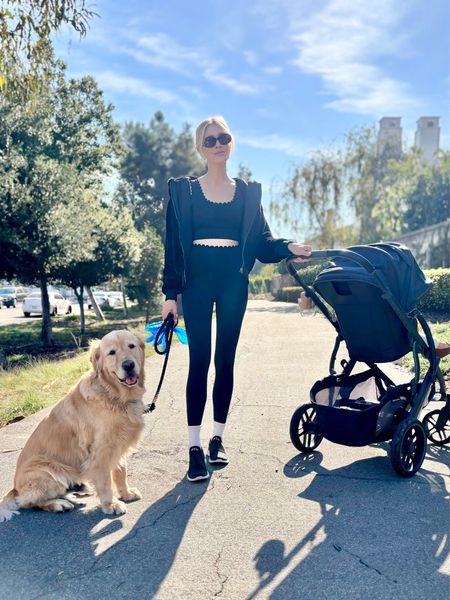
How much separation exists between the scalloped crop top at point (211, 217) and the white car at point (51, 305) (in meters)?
28.9

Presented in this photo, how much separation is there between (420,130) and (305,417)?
59163 millimetres

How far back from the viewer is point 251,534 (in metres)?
2.77

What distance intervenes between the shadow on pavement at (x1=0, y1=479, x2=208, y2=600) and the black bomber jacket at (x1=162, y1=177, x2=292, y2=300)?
1.51 meters

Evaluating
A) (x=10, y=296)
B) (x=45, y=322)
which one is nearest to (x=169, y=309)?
(x=45, y=322)

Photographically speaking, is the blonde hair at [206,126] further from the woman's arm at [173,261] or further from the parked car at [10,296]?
the parked car at [10,296]

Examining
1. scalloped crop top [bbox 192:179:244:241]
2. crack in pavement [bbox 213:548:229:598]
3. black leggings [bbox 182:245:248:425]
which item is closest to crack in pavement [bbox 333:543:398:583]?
crack in pavement [bbox 213:548:229:598]

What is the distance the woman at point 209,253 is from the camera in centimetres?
366

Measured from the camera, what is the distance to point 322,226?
30547 mm

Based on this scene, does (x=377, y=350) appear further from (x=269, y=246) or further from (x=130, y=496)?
(x=130, y=496)

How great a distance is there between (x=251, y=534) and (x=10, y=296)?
47.8m

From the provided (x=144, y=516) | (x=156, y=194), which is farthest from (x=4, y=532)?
(x=156, y=194)

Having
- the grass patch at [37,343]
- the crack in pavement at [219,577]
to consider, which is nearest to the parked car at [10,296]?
the grass patch at [37,343]

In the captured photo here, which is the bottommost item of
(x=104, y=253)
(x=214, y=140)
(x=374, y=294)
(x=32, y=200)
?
(x=374, y=294)

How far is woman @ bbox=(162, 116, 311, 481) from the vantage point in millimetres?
3658
